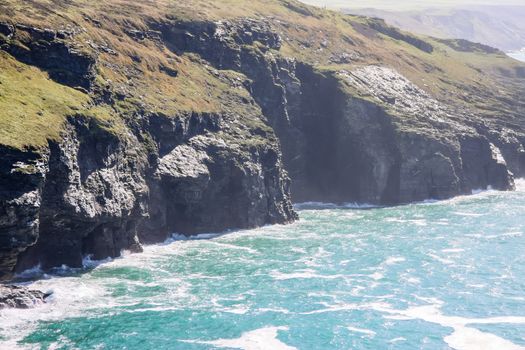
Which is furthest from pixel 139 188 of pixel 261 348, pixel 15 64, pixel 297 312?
pixel 261 348

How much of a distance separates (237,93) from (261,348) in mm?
105949

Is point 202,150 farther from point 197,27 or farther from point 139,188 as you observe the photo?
point 197,27

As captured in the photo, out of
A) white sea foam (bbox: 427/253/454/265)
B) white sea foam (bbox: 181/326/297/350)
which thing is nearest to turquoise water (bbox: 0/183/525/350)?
white sea foam (bbox: 181/326/297/350)

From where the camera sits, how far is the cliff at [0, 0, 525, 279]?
10844cm

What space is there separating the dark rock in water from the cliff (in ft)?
19.8

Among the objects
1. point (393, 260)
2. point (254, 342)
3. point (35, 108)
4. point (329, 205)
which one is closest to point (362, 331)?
point (254, 342)

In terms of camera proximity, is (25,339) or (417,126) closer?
(25,339)

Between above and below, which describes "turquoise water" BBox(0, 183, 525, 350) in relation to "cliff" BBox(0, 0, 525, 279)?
below

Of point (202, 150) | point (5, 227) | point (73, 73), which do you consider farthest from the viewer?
point (202, 150)

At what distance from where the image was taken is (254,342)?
84.5 m

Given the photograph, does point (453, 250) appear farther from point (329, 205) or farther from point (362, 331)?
point (329, 205)

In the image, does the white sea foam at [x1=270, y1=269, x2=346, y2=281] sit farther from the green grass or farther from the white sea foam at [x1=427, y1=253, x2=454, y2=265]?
the green grass

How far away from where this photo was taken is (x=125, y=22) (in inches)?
6949

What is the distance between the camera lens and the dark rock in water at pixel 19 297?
90562 mm
